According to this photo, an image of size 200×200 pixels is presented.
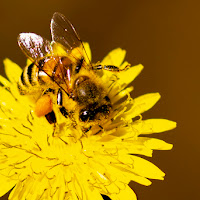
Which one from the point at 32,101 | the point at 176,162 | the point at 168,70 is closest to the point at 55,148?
the point at 32,101

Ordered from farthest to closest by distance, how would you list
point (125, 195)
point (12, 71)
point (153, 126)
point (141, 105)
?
1. point (12, 71)
2. point (141, 105)
3. point (153, 126)
4. point (125, 195)

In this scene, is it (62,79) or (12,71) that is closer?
(62,79)

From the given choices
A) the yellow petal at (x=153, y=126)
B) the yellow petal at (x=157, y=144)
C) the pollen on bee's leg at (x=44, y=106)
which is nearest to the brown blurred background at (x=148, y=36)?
the yellow petal at (x=153, y=126)

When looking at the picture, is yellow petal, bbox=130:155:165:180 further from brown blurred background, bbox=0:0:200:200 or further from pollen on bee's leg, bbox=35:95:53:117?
brown blurred background, bbox=0:0:200:200

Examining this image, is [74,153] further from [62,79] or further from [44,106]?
[62,79]

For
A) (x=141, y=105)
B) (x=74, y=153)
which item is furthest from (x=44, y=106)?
(x=141, y=105)

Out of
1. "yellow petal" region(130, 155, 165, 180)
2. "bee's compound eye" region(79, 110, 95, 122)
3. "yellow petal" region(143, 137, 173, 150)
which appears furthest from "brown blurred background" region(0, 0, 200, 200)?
"bee's compound eye" region(79, 110, 95, 122)

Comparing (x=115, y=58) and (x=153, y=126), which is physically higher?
(x=115, y=58)
